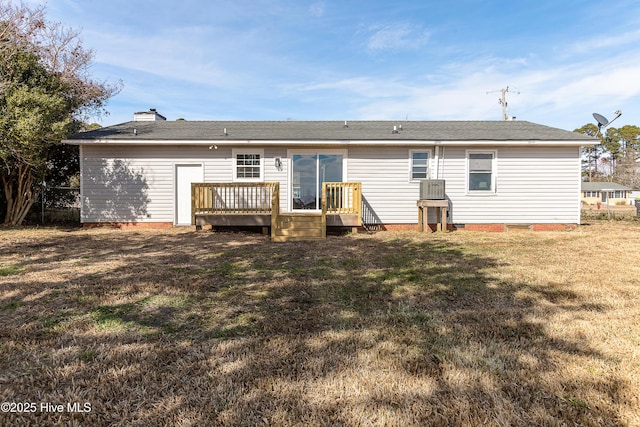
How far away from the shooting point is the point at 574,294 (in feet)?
12.9

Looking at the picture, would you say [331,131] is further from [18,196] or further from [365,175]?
[18,196]

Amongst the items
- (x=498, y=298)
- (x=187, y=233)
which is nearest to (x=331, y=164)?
(x=187, y=233)

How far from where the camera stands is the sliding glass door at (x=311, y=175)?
10.4m

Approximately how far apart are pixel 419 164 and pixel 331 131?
2954 mm

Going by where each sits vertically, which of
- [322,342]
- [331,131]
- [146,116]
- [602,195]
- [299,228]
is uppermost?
[146,116]

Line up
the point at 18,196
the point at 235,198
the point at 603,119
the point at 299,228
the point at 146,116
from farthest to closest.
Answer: the point at 146,116
the point at 603,119
the point at 18,196
the point at 235,198
the point at 299,228

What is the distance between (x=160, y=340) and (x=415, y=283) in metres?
3.09

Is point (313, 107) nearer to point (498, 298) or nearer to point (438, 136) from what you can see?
point (438, 136)

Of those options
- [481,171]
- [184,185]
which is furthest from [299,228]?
[481,171]

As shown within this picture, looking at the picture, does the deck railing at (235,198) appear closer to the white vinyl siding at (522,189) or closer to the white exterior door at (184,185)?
the white exterior door at (184,185)

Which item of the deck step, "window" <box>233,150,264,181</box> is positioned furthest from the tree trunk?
the deck step

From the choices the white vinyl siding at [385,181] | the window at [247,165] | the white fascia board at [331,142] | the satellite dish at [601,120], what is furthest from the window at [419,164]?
the satellite dish at [601,120]

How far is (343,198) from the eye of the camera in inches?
381

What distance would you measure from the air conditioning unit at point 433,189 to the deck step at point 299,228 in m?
3.28
